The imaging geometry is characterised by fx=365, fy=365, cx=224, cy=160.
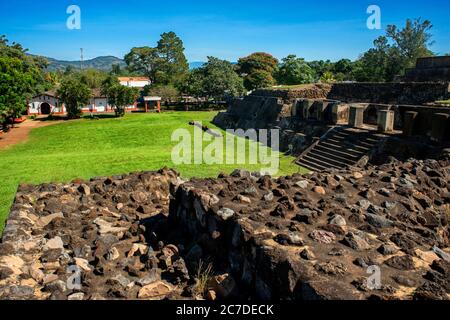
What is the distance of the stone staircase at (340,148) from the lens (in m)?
12.7

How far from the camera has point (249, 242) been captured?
417 centimetres

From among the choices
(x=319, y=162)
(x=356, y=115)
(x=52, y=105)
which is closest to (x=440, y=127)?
(x=319, y=162)

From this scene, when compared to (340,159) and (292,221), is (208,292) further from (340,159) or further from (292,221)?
(340,159)

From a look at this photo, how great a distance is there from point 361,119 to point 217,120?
1601 cm

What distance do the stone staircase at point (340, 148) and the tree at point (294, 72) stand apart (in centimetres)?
3151

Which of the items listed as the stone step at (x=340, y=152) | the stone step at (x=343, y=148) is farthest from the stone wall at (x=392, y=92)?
the stone step at (x=340, y=152)

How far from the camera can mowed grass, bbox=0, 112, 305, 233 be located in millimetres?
12695

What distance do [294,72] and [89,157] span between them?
3415 cm

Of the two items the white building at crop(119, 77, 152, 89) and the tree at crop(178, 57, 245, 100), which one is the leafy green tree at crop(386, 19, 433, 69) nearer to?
the tree at crop(178, 57, 245, 100)

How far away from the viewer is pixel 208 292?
424 centimetres

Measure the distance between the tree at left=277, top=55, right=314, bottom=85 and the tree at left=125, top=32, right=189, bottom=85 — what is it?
20.6m

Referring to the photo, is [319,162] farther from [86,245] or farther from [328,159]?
[86,245]

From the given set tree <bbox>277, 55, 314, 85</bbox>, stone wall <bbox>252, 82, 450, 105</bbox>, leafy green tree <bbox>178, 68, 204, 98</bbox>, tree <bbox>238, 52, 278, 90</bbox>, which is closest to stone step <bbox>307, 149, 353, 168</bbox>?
stone wall <bbox>252, 82, 450, 105</bbox>

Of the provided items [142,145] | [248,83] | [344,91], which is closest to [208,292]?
[142,145]
